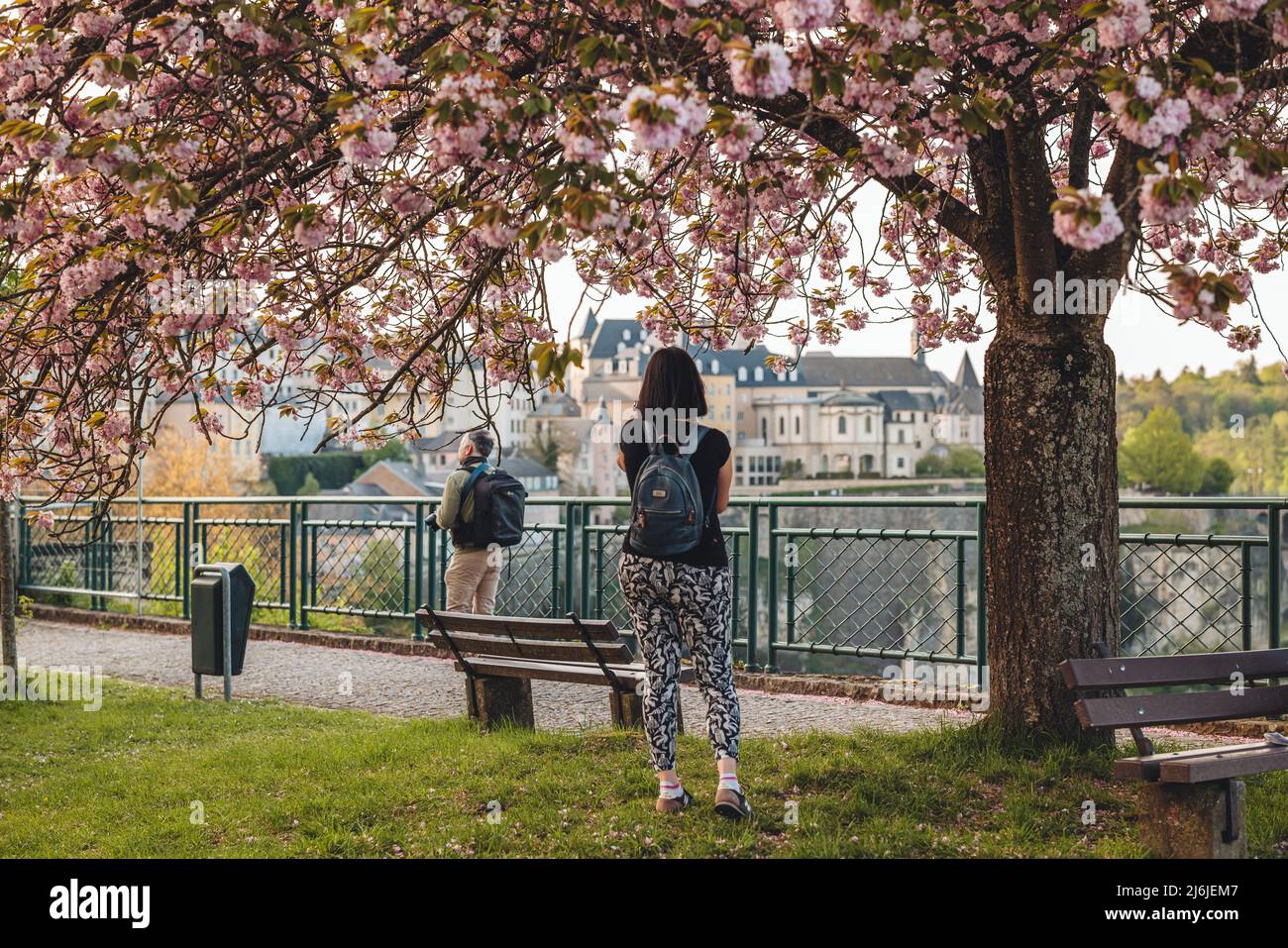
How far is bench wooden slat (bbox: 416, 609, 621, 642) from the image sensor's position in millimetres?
6438

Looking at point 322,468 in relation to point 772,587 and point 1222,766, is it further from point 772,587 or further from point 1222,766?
point 1222,766

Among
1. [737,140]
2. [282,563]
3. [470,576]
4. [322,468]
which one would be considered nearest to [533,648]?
[470,576]

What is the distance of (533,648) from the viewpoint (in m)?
6.76

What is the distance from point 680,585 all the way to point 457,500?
469cm

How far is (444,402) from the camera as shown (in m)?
6.47

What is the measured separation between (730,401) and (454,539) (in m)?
115

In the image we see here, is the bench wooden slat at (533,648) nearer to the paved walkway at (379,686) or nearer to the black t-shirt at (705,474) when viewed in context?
the paved walkway at (379,686)

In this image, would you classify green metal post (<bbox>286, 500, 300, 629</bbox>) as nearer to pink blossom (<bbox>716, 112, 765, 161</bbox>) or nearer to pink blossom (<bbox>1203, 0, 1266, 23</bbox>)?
pink blossom (<bbox>716, 112, 765, 161</bbox>)

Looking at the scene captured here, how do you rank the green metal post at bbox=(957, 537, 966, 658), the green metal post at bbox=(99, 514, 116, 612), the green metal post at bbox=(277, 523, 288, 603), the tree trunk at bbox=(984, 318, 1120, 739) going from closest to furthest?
the tree trunk at bbox=(984, 318, 1120, 739) < the green metal post at bbox=(957, 537, 966, 658) < the green metal post at bbox=(277, 523, 288, 603) < the green metal post at bbox=(99, 514, 116, 612)

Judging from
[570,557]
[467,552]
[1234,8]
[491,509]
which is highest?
[1234,8]

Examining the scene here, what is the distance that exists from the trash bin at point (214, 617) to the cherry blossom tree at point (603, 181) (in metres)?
2.58

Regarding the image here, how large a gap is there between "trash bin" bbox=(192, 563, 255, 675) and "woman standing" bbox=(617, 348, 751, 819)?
4886 mm

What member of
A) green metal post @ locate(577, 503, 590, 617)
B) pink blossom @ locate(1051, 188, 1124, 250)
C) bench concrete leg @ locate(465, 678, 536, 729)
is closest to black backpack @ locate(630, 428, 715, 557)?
pink blossom @ locate(1051, 188, 1124, 250)
